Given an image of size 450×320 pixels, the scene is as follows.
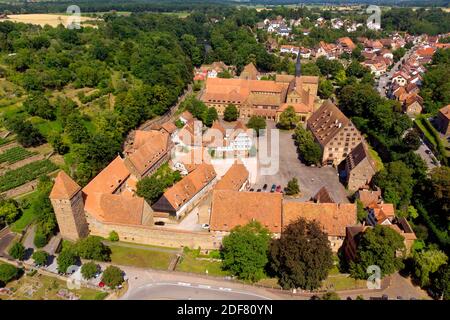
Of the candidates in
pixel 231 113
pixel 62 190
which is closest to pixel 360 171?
pixel 231 113

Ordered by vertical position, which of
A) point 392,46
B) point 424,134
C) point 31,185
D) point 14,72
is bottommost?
point 392,46

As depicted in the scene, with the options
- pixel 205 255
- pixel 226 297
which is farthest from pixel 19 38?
pixel 226 297

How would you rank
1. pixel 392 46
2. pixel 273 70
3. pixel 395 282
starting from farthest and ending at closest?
pixel 392 46 < pixel 273 70 < pixel 395 282

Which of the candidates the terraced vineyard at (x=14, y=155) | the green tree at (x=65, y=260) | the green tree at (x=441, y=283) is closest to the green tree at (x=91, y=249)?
the green tree at (x=65, y=260)

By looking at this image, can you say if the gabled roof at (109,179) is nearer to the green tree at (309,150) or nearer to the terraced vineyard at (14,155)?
the terraced vineyard at (14,155)

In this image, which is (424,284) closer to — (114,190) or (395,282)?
(395,282)

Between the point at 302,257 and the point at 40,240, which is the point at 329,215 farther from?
the point at 40,240

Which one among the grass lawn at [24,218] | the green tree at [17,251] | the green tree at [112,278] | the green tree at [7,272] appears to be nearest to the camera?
the green tree at [112,278]
